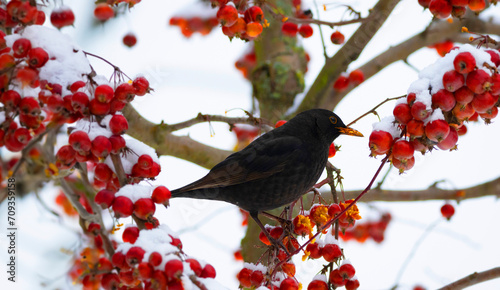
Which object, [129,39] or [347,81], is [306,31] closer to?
[347,81]

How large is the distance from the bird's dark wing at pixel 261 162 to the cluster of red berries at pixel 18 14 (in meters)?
1.24

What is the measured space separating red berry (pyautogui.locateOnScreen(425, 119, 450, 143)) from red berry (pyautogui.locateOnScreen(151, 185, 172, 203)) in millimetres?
858

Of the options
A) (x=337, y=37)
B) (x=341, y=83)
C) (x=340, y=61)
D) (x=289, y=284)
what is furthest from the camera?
(x=341, y=83)

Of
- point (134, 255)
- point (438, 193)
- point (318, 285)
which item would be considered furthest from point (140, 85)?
point (438, 193)

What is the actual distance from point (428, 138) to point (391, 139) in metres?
0.13

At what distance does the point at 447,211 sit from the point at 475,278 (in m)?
1.77

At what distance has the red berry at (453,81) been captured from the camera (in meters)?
1.50

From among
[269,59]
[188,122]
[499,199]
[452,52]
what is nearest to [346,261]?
[452,52]

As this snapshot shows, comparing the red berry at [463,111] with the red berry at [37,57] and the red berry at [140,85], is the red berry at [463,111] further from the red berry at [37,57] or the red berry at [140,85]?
the red berry at [37,57]

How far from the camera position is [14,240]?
7.07ft

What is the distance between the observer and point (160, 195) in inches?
60.7

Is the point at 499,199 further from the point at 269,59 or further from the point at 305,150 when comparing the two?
the point at 269,59

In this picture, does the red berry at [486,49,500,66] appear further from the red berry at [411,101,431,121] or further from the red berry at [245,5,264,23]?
the red berry at [245,5,264,23]

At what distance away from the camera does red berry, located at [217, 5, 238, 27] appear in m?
2.25
